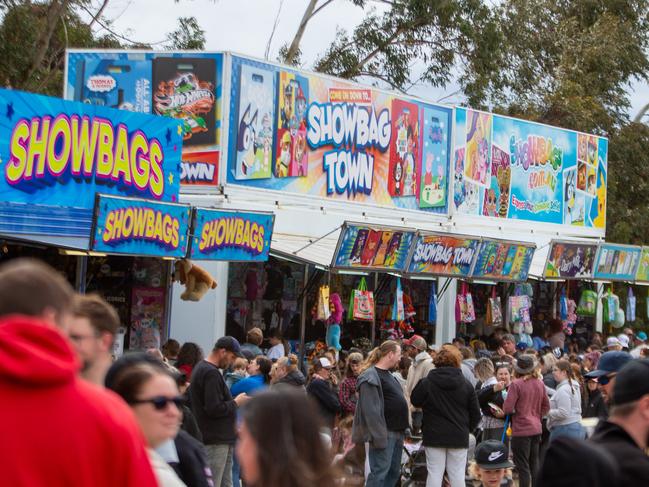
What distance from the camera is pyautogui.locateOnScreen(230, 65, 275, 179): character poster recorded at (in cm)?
1923

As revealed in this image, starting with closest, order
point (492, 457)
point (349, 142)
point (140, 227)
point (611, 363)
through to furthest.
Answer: point (611, 363), point (492, 457), point (140, 227), point (349, 142)

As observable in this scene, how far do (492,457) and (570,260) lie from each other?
16390 mm

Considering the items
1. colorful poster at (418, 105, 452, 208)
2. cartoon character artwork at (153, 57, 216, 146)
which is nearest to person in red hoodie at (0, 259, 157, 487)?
cartoon character artwork at (153, 57, 216, 146)

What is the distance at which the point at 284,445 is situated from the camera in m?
3.13

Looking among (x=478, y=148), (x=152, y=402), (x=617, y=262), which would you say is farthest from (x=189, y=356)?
(x=617, y=262)

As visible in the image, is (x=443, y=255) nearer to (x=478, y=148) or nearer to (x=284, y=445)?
(x=478, y=148)

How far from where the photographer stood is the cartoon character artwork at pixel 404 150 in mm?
22844

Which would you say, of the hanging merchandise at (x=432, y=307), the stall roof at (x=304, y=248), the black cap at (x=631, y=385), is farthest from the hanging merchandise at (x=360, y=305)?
the black cap at (x=631, y=385)

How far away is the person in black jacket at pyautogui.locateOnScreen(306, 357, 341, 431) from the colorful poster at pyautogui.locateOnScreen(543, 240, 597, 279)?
1170 cm

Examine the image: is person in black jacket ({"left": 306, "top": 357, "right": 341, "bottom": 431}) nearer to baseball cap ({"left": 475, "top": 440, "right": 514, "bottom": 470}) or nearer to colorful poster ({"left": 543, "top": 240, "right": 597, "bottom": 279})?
baseball cap ({"left": 475, "top": 440, "right": 514, "bottom": 470})

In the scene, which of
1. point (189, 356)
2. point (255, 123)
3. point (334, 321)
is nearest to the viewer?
point (189, 356)

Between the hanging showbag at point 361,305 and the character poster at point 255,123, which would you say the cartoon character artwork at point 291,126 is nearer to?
the character poster at point 255,123

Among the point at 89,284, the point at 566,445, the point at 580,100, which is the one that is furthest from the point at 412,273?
the point at 580,100

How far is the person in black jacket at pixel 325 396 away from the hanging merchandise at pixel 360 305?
19.7 feet
